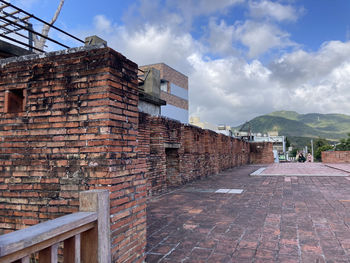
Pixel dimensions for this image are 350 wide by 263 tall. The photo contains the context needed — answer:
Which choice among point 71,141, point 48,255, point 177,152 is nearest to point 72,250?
point 48,255

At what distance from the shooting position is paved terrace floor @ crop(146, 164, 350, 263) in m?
2.98

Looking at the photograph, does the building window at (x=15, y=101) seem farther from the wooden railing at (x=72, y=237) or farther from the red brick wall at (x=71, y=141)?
the wooden railing at (x=72, y=237)

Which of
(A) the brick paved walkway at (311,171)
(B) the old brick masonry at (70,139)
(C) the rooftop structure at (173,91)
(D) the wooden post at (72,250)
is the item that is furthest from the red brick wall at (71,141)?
(C) the rooftop structure at (173,91)

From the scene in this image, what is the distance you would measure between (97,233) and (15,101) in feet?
6.01

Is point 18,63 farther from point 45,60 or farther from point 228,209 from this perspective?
point 228,209

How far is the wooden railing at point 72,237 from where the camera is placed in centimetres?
151

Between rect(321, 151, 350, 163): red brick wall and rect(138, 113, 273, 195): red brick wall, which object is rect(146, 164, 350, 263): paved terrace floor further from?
rect(321, 151, 350, 163): red brick wall

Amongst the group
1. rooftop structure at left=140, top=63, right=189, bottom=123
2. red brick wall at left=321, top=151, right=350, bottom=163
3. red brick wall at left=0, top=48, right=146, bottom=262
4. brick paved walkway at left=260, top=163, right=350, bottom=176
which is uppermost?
rooftop structure at left=140, top=63, right=189, bottom=123

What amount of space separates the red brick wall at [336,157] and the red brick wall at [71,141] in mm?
20392

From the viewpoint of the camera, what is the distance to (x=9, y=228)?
2795 millimetres

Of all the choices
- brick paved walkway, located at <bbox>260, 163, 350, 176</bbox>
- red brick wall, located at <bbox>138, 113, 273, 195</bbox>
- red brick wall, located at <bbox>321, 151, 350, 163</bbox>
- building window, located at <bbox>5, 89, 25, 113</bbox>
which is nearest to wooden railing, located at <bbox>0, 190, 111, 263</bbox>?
building window, located at <bbox>5, 89, 25, 113</bbox>

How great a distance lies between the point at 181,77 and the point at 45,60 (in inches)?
1289

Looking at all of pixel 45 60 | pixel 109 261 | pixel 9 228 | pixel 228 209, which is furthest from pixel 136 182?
pixel 228 209

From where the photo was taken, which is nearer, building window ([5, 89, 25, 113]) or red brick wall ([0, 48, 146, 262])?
red brick wall ([0, 48, 146, 262])
